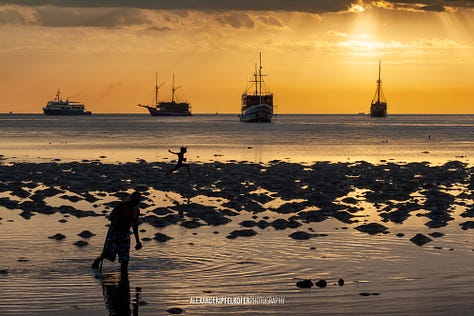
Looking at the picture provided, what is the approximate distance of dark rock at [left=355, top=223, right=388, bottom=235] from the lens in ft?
84.0

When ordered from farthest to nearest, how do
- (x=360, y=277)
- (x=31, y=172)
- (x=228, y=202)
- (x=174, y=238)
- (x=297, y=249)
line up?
(x=31, y=172)
(x=228, y=202)
(x=174, y=238)
(x=297, y=249)
(x=360, y=277)

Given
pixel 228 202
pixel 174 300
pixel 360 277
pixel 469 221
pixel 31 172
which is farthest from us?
pixel 31 172

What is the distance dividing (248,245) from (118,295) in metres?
6.68

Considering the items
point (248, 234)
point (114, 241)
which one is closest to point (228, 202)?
point (248, 234)

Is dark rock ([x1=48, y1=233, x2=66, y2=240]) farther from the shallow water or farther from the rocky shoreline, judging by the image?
the rocky shoreline

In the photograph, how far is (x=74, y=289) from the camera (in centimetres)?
1736

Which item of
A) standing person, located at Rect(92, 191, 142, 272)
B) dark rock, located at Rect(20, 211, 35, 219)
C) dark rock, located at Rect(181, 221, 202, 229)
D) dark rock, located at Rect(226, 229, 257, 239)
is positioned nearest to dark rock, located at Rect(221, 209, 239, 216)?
dark rock, located at Rect(181, 221, 202, 229)

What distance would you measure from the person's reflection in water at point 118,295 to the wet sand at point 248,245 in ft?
0.13

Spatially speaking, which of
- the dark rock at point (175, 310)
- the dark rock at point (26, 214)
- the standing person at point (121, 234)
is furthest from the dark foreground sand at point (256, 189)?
the dark rock at point (175, 310)

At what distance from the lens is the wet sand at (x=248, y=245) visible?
16.7 meters

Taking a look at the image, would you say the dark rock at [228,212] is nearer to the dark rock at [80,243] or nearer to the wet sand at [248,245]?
the wet sand at [248,245]

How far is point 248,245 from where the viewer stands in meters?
23.0

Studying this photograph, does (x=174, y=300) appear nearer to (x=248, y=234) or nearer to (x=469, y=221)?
(x=248, y=234)

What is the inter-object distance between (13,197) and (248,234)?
13.5m
